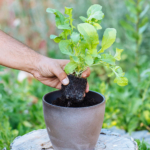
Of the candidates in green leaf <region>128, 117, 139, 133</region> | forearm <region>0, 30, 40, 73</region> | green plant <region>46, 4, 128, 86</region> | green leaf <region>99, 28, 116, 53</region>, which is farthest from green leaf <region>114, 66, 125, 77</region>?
green leaf <region>128, 117, 139, 133</region>

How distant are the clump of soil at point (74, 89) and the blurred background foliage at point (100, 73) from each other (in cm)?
61

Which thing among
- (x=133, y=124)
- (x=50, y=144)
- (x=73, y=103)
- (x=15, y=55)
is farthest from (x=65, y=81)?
(x=133, y=124)

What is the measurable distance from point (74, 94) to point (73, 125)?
182 millimetres

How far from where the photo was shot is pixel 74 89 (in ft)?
3.75

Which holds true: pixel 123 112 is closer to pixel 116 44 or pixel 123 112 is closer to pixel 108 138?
pixel 116 44

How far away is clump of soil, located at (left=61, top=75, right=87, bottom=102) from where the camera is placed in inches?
44.8

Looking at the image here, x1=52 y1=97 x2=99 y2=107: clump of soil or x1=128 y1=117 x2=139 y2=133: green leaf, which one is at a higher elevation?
x1=52 y1=97 x2=99 y2=107: clump of soil

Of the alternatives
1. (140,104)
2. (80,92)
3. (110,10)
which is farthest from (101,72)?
(80,92)

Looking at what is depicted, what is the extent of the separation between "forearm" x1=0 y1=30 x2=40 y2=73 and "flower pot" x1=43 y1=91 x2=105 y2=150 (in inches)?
11.8

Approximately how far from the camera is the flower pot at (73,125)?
3.34ft

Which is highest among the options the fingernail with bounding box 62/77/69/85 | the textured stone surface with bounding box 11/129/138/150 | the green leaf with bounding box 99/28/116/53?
the green leaf with bounding box 99/28/116/53

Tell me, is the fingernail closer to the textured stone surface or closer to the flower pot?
the flower pot

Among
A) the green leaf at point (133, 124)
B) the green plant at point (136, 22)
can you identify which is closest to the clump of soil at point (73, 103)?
the green leaf at point (133, 124)

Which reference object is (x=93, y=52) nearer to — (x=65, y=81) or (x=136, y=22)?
(x=65, y=81)
